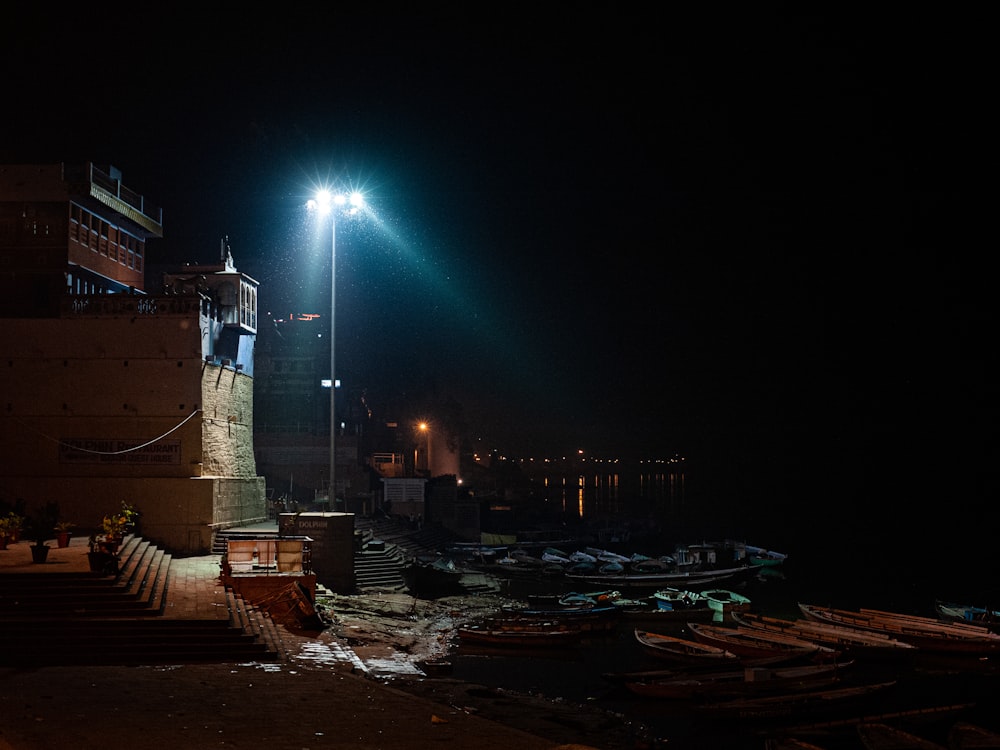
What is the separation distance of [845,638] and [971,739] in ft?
33.4

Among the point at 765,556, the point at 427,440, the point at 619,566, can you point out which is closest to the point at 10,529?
the point at 619,566

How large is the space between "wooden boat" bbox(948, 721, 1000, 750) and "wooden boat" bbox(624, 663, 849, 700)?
12.7 ft

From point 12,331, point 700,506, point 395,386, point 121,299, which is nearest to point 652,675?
point 121,299

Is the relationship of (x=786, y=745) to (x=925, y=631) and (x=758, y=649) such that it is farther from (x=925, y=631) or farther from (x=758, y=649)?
(x=925, y=631)

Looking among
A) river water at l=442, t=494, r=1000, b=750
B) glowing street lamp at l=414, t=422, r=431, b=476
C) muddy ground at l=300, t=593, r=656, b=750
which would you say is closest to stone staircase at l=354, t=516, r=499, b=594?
muddy ground at l=300, t=593, r=656, b=750

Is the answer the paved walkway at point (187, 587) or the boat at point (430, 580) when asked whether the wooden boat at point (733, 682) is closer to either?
the paved walkway at point (187, 587)

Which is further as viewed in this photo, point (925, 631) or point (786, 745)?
point (925, 631)

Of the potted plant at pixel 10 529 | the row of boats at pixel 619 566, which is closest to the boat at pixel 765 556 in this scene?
the row of boats at pixel 619 566

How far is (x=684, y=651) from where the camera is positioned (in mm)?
24156

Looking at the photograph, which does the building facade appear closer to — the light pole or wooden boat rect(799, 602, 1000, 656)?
wooden boat rect(799, 602, 1000, 656)

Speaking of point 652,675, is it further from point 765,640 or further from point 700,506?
point 700,506

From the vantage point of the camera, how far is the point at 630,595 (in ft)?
133

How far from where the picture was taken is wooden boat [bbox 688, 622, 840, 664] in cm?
2375

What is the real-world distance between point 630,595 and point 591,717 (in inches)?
905
